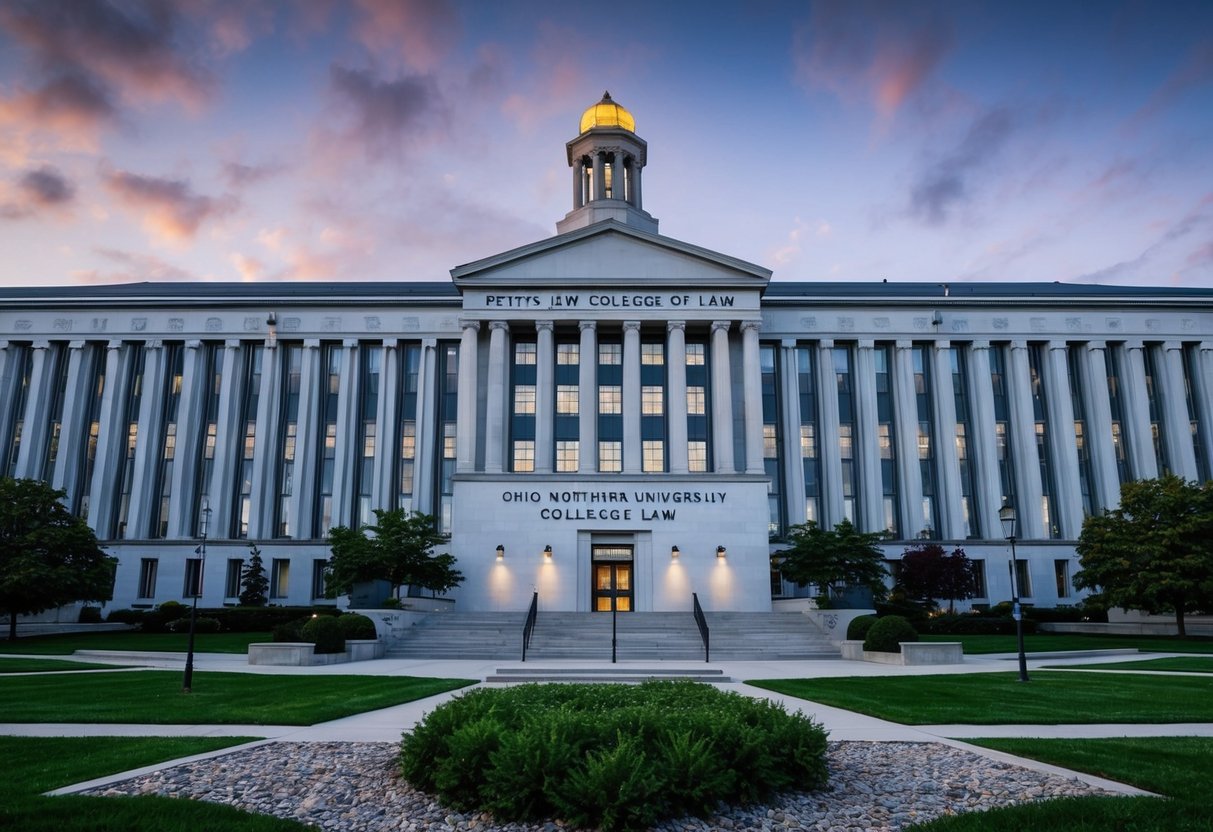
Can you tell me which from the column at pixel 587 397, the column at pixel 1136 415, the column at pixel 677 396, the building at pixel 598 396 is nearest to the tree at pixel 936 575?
the building at pixel 598 396

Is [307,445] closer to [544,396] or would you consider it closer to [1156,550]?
[544,396]

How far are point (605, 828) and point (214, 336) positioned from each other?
59.7 metres

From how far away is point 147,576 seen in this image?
56.2 metres

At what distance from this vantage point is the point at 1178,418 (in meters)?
58.9

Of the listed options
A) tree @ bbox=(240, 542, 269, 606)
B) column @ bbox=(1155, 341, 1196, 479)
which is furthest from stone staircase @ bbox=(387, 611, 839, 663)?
column @ bbox=(1155, 341, 1196, 479)

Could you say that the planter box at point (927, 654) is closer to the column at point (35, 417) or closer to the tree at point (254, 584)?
the tree at point (254, 584)

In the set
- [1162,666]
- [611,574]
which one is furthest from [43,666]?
[1162,666]

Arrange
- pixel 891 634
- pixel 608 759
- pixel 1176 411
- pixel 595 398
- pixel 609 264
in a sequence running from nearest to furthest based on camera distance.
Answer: pixel 608 759, pixel 891 634, pixel 595 398, pixel 609 264, pixel 1176 411

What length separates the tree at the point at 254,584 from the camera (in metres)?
53.0

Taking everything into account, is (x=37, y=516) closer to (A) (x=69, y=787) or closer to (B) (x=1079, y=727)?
(A) (x=69, y=787)

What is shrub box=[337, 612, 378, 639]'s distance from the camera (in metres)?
32.0

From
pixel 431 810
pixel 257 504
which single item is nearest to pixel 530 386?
pixel 257 504

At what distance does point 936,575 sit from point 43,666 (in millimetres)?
43700

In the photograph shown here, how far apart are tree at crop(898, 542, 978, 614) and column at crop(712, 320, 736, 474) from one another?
12238 millimetres
